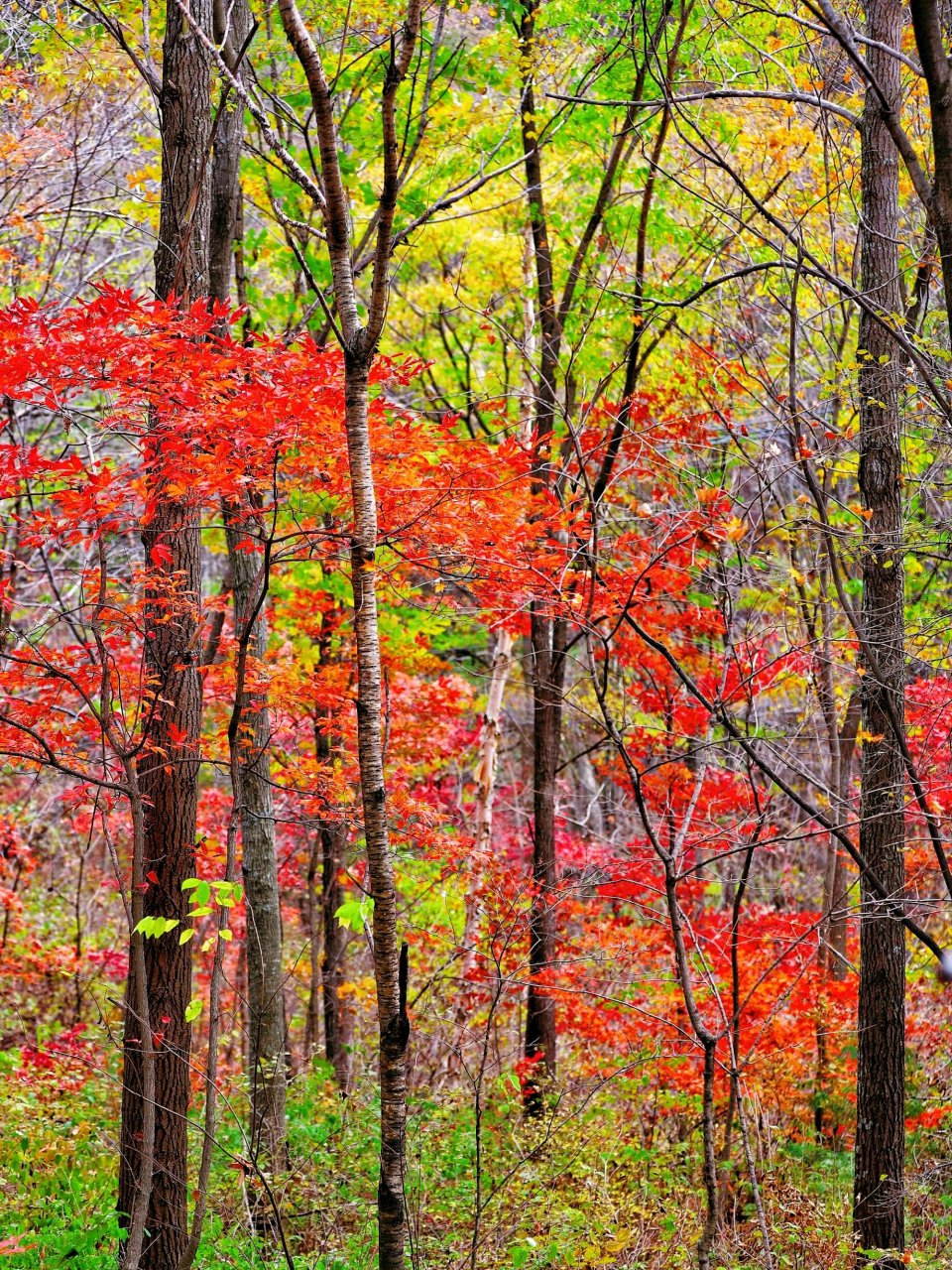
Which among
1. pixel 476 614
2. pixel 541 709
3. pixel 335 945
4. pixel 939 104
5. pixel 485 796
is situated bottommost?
pixel 335 945

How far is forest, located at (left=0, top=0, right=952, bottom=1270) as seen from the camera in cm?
Answer: 504

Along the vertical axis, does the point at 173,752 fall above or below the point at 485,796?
above

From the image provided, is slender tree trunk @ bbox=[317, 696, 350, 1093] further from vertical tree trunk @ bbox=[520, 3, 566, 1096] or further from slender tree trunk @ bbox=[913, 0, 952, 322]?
slender tree trunk @ bbox=[913, 0, 952, 322]

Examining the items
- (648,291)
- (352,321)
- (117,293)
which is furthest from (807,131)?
(117,293)

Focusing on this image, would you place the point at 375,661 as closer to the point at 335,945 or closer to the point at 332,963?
the point at 332,963

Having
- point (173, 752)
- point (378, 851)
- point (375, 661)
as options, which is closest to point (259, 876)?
point (173, 752)

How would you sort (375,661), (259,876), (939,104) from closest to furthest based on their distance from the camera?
(939,104)
(375,661)
(259,876)

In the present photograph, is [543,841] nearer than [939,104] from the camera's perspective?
No

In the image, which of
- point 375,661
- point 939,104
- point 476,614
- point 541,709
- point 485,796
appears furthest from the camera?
point 541,709

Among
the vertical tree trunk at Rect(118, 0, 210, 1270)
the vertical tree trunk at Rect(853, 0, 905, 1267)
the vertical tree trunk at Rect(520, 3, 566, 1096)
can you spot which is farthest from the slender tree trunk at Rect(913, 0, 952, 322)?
the vertical tree trunk at Rect(520, 3, 566, 1096)

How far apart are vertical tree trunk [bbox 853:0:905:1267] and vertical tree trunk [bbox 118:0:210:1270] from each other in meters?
3.88

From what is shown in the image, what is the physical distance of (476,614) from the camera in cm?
723

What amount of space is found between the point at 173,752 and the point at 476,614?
2.24 m

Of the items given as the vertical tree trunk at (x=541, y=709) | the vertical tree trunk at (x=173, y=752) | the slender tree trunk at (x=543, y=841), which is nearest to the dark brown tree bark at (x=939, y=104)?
the vertical tree trunk at (x=173, y=752)
